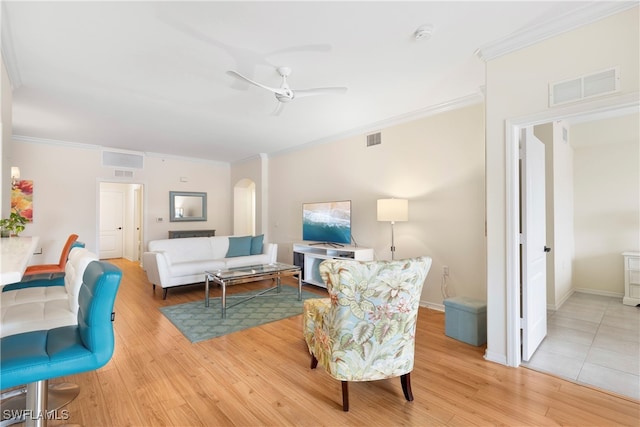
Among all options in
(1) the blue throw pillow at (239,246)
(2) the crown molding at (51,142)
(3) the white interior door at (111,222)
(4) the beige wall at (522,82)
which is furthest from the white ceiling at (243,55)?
(3) the white interior door at (111,222)

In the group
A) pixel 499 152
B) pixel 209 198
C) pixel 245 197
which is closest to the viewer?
pixel 499 152

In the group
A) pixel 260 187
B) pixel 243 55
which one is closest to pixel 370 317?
pixel 243 55

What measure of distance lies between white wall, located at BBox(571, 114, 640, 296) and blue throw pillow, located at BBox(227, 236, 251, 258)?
5619 mm

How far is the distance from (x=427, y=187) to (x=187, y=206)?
588 cm

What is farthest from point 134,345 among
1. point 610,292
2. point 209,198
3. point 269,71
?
point 610,292

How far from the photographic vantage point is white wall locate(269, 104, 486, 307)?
11.4 feet

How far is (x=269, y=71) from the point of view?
286 centimetres

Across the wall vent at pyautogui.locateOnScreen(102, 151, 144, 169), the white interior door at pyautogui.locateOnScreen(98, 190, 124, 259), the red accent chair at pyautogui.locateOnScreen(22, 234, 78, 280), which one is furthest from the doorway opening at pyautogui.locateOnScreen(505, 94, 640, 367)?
the white interior door at pyautogui.locateOnScreen(98, 190, 124, 259)

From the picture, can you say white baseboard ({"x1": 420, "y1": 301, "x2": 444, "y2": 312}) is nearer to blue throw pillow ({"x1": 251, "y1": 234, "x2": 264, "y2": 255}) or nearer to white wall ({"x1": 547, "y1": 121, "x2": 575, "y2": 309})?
white wall ({"x1": 547, "y1": 121, "x2": 575, "y2": 309})

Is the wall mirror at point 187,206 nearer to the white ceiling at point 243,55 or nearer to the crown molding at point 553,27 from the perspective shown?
the white ceiling at point 243,55

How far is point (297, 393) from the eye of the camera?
200 cm

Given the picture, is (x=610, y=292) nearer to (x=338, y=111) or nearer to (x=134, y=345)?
(x=338, y=111)

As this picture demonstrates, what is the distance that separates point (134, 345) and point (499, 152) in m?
3.75

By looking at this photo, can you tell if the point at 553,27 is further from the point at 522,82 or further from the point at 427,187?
the point at 427,187
